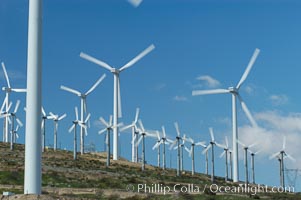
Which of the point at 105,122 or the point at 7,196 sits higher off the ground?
the point at 105,122

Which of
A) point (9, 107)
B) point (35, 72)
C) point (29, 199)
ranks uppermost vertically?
point (9, 107)

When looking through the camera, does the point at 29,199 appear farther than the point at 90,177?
No

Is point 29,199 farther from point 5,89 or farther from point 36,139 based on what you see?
point 5,89

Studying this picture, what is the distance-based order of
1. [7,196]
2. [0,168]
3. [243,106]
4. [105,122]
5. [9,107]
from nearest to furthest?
[7,196]
[0,168]
[243,106]
[105,122]
[9,107]

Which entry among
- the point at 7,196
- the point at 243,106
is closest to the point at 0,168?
the point at 243,106

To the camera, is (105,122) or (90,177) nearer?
(90,177)

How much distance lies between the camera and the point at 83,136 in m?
157

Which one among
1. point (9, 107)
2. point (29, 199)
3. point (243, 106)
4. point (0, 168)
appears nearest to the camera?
point (29, 199)

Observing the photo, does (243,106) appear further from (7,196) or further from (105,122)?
(7,196)

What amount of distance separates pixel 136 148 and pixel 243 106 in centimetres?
6054

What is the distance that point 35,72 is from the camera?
38469 millimetres

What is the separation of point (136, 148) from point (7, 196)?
125m

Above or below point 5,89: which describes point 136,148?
below

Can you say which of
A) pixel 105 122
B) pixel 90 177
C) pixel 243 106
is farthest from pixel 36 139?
pixel 105 122
